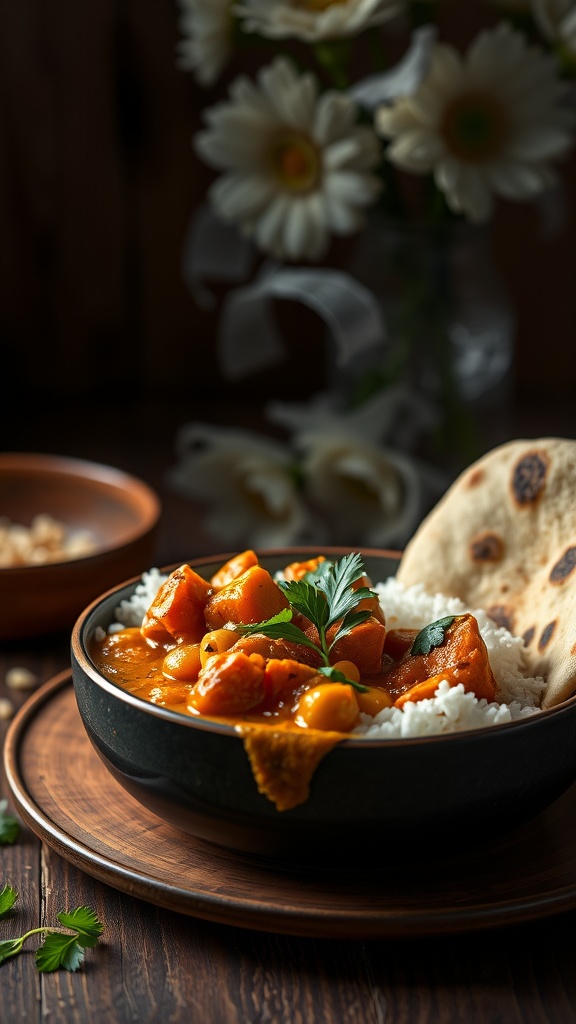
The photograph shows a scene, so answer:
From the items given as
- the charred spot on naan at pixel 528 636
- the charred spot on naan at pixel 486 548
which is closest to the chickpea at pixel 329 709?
the charred spot on naan at pixel 528 636

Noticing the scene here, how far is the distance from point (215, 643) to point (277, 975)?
47 centimetres

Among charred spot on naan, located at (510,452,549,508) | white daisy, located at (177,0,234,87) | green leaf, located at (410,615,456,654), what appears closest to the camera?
green leaf, located at (410,615,456,654)

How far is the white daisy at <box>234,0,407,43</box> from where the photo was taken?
113 inches

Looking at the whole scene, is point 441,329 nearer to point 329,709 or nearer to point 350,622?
point 350,622

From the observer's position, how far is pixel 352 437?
131 inches

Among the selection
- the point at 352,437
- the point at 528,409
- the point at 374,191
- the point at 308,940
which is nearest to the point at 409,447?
the point at 352,437

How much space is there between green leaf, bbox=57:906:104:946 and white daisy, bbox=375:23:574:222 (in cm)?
190

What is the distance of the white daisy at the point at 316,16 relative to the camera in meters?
2.87

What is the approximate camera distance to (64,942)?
1693mm

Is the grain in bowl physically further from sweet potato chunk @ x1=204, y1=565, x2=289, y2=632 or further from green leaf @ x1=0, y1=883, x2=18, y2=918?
green leaf @ x1=0, y1=883, x2=18, y2=918

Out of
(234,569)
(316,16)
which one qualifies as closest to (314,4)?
(316,16)

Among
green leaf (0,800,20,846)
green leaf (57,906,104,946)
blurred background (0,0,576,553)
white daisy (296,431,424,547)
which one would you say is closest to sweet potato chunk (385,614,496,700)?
green leaf (57,906,104,946)

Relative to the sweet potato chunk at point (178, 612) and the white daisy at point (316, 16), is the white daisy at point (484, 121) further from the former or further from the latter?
the sweet potato chunk at point (178, 612)

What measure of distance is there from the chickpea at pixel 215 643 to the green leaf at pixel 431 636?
11.4 inches
